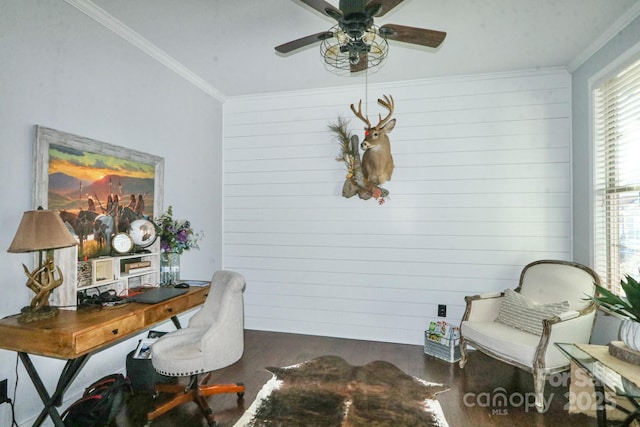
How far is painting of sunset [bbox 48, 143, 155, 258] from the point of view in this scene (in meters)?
2.17

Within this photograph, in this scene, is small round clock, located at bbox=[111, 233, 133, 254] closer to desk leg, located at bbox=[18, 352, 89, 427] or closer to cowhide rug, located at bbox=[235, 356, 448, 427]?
desk leg, located at bbox=[18, 352, 89, 427]

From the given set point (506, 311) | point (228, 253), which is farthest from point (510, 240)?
point (228, 253)

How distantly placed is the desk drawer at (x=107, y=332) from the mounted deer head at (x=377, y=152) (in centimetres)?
231

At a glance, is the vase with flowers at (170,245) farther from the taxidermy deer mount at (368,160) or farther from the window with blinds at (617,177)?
the window with blinds at (617,177)

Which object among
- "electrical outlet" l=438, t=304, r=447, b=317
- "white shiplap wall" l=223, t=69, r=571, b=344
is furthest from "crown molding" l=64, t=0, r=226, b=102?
"electrical outlet" l=438, t=304, r=447, b=317

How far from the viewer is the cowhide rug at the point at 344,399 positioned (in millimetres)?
2184

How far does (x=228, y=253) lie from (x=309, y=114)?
1.95 meters

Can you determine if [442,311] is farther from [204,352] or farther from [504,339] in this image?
[204,352]

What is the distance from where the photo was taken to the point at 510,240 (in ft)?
11.0

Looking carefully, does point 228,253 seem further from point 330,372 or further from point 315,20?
point 315,20

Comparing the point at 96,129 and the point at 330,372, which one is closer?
the point at 96,129

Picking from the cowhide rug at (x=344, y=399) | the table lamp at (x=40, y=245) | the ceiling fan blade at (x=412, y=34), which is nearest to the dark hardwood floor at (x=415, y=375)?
the cowhide rug at (x=344, y=399)

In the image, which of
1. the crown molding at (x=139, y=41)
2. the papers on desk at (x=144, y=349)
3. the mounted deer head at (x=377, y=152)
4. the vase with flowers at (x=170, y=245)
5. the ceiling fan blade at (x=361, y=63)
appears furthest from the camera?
the mounted deer head at (x=377, y=152)

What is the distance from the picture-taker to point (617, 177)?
266cm
